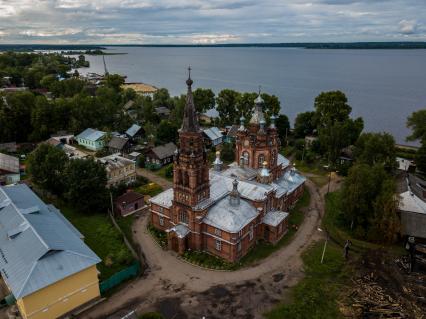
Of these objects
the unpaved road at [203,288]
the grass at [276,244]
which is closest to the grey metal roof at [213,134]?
the grass at [276,244]

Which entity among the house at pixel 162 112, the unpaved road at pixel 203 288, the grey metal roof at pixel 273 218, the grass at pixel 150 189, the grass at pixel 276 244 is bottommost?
the unpaved road at pixel 203 288

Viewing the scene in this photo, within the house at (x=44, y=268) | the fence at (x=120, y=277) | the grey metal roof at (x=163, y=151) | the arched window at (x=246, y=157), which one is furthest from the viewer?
the grey metal roof at (x=163, y=151)

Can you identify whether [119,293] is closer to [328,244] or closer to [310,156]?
[328,244]

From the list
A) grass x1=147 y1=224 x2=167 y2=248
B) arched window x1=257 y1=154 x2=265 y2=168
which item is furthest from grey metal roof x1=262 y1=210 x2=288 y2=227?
grass x1=147 y1=224 x2=167 y2=248

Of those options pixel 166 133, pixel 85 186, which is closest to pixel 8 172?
pixel 85 186

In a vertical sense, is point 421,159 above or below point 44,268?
above

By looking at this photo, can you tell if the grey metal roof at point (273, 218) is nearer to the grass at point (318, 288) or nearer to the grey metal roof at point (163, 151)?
the grass at point (318, 288)

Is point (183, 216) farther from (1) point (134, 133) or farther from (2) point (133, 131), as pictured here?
(2) point (133, 131)

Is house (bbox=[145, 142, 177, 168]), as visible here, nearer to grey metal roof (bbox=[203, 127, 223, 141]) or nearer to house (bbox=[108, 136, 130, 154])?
house (bbox=[108, 136, 130, 154])
